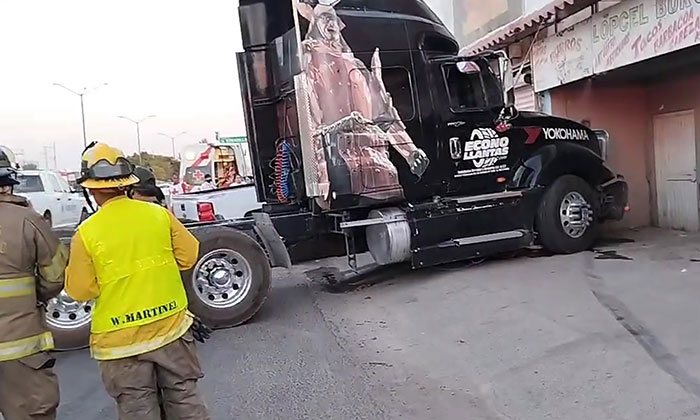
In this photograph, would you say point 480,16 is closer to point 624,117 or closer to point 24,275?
point 624,117

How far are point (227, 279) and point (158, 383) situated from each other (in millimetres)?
3541

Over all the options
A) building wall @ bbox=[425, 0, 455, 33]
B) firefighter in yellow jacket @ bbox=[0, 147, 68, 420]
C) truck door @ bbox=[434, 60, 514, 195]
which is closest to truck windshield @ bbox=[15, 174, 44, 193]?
building wall @ bbox=[425, 0, 455, 33]

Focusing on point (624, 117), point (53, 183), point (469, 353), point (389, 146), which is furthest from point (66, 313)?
point (53, 183)

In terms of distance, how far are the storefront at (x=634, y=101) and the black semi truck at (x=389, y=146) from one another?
6.56ft

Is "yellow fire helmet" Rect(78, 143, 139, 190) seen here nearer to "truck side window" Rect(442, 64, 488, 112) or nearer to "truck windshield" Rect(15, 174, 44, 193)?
"truck side window" Rect(442, 64, 488, 112)

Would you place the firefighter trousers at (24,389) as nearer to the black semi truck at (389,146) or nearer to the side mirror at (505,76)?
the black semi truck at (389,146)

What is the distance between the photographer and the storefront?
10367 mm

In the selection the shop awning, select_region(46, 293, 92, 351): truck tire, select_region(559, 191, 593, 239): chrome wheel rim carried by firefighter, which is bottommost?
select_region(46, 293, 92, 351): truck tire

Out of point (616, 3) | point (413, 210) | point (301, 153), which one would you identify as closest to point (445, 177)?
point (413, 210)

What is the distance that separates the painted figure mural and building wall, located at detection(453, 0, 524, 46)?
6329 mm

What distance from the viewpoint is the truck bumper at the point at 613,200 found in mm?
9844

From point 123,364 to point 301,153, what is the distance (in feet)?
16.4

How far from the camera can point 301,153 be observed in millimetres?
8070

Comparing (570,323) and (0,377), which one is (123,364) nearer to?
(0,377)
